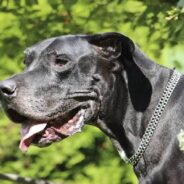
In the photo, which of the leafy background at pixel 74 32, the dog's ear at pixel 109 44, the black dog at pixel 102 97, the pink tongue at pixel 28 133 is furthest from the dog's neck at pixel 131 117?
the leafy background at pixel 74 32

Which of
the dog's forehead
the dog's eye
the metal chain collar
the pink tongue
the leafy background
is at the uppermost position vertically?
the dog's forehead

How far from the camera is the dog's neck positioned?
4711mm

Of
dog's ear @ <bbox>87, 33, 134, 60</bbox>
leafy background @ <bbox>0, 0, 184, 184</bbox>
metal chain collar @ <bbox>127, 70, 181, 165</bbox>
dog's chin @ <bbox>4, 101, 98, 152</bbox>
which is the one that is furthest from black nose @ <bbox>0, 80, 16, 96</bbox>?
leafy background @ <bbox>0, 0, 184, 184</bbox>

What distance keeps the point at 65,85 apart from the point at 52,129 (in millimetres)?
304

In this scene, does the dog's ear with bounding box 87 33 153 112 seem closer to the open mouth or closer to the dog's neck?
the dog's neck

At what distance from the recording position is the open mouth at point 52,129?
4676 millimetres

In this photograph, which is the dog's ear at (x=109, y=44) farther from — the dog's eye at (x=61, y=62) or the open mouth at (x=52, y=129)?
the open mouth at (x=52, y=129)

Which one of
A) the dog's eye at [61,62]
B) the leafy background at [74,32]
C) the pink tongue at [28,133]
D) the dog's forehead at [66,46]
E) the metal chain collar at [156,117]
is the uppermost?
the dog's forehead at [66,46]

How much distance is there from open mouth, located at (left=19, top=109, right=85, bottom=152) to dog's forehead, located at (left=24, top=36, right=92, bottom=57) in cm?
37

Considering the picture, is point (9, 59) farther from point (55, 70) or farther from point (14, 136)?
point (55, 70)

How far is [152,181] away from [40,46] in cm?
108

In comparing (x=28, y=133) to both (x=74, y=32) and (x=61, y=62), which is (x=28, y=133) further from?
(x=74, y=32)

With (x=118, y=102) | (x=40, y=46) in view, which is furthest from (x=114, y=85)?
(x=40, y=46)

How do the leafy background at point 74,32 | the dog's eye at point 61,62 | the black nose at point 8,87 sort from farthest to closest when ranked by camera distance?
the leafy background at point 74,32
the dog's eye at point 61,62
the black nose at point 8,87
